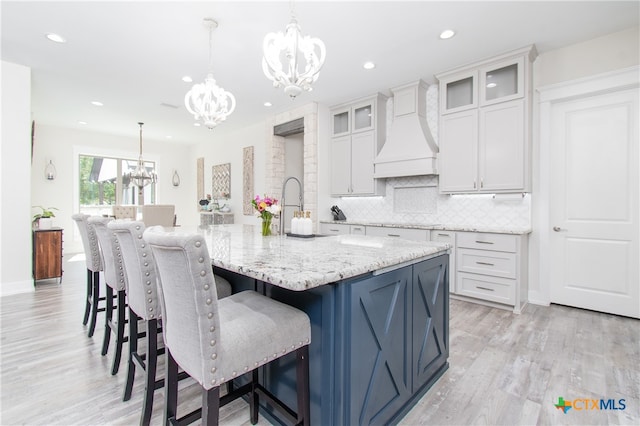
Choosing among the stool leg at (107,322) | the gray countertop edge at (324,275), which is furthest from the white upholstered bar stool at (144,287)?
the stool leg at (107,322)

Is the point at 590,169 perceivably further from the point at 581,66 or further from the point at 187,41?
the point at 187,41

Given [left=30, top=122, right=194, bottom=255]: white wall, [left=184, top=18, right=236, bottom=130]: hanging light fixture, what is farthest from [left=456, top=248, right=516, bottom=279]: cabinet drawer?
[left=30, top=122, right=194, bottom=255]: white wall

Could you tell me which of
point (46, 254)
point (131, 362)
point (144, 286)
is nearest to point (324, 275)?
point (144, 286)

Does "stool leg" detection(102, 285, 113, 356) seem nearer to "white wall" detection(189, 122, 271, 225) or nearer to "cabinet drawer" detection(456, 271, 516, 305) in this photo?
"cabinet drawer" detection(456, 271, 516, 305)

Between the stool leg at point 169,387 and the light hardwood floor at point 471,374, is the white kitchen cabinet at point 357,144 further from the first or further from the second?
Answer: the stool leg at point 169,387

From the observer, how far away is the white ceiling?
2.73 meters

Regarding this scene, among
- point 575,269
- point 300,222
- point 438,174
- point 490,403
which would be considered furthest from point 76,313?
point 575,269

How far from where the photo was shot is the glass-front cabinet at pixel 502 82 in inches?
134

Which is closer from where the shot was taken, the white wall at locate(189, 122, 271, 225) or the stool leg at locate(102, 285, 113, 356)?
Result: the stool leg at locate(102, 285, 113, 356)

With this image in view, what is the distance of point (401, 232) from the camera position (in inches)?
162

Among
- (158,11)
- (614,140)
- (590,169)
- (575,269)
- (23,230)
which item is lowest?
(575,269)

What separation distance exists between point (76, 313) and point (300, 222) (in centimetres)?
273

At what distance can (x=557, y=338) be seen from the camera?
2.63 meters

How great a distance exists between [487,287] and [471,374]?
5.40ft
